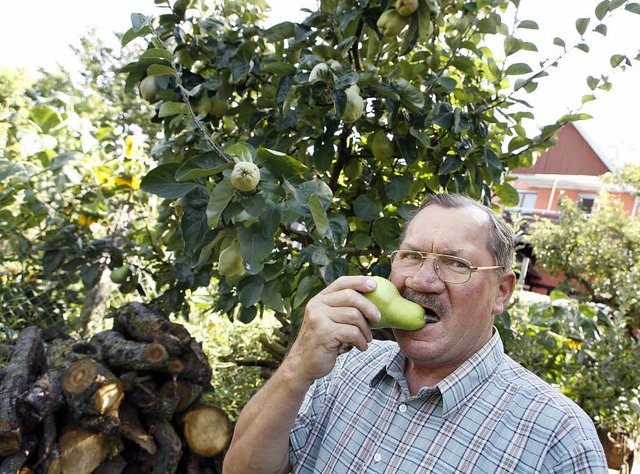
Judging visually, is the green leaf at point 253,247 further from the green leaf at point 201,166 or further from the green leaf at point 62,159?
the green leaf at point 62,159

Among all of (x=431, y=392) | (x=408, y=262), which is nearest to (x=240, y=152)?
(x=408, y=262)

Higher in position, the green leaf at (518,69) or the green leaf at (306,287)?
the green leaf at (518,69)

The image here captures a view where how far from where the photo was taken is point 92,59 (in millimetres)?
11852

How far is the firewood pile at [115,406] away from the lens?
7.23 feet

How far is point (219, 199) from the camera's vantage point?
1.31 m

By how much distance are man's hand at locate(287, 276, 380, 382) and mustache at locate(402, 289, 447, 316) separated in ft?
0.43

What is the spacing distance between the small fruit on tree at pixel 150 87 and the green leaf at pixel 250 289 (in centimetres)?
84

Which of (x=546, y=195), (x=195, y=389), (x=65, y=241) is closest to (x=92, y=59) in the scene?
(x=65, y=241)

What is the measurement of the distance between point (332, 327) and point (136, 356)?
156 cm

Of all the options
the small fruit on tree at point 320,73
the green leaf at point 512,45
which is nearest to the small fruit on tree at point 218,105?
the small fruit on tree at point 320,73

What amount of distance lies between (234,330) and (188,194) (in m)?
3.32

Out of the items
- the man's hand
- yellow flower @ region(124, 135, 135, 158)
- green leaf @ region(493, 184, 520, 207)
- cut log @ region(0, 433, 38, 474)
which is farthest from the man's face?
yellow flower @ region(124, 135, 135, 158)

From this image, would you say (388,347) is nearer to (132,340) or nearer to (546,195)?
(132,340)

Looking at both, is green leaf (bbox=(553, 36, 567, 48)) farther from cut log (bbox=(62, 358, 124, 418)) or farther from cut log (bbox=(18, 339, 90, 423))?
cut log (bbox=(18, 339, 90, 423))
